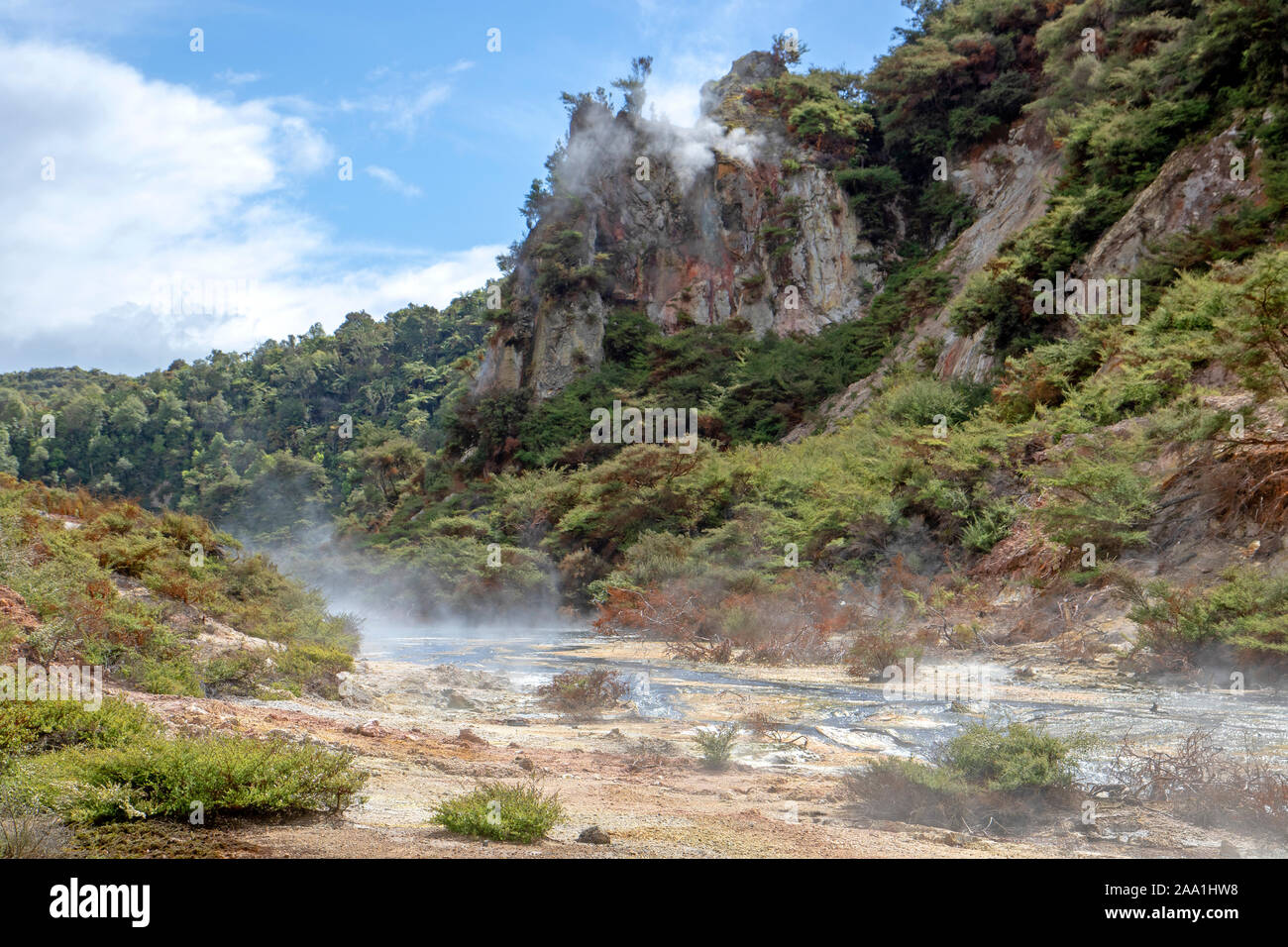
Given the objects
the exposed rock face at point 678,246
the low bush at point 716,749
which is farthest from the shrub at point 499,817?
the exposed rock face at point 678,246

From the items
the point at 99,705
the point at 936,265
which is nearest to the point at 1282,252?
the point at 99,705

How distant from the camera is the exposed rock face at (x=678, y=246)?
1490 inches

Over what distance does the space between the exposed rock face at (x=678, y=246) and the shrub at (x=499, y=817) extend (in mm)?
34476

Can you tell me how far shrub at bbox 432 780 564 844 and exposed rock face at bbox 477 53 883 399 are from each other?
113ft

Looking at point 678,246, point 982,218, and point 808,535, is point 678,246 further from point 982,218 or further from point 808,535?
point 808,535

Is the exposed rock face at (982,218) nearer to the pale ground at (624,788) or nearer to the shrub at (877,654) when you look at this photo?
the shrub at (877,654)

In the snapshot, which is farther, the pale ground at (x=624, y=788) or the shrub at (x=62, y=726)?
the shrub at (x=62, y=726)

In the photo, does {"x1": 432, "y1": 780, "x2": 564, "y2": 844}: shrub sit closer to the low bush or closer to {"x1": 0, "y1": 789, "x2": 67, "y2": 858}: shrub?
{"x1": 0, "y1": 789, "x2": 67, "y2": 858}: shrub

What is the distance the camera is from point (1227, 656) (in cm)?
869

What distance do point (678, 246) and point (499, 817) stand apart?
3973 cm

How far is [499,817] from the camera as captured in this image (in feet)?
14.4

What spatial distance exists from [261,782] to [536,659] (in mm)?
10434

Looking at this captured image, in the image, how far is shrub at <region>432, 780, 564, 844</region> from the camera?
4.34 meters

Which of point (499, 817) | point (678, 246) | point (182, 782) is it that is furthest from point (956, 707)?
point (678, 246)
